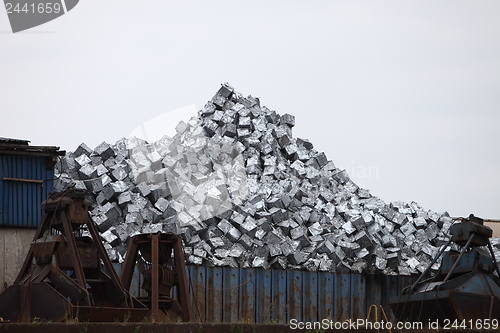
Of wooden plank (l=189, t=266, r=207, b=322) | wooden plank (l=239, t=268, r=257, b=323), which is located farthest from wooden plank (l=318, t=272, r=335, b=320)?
wooden plank (l=189, t=266, r=207, b=322)

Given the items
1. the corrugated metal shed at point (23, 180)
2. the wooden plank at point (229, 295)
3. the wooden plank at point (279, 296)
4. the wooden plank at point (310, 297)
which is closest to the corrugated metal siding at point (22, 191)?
the corrugated metal shed at point (23, 180)

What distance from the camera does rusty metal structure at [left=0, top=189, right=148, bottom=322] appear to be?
9871 millimetres

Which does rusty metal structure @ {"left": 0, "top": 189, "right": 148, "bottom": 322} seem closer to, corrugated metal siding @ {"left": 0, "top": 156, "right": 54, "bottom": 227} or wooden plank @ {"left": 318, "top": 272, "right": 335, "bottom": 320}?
corrugated metal siding @ {"left": 0, "top": 156, "right": 54, "bottom": 227}

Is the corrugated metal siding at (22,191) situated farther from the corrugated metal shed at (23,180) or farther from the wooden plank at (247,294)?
the wooden plank at (247,294)

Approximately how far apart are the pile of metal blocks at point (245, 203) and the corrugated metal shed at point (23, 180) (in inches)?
78.2

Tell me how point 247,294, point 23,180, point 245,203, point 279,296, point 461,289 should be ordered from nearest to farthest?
1. point 461,289
2. point 23,180
3. point 247,294
4. point 279,296
5. point 245,203

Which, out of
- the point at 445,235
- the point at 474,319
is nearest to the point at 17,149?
the point at 474,319

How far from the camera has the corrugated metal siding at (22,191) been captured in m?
15.3

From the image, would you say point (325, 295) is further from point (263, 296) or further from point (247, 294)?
point (247, 294)

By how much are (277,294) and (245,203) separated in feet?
12.9

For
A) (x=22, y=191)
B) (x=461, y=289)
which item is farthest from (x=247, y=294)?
(x=461, y=289)

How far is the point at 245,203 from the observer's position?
1986cm

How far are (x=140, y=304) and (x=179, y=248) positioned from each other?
1.19 m

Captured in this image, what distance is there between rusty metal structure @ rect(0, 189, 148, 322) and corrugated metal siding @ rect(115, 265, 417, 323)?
4284 millimetres
